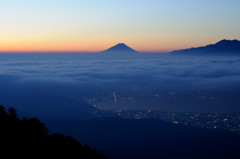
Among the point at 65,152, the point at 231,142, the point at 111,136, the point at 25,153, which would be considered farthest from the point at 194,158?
the point at 25,153

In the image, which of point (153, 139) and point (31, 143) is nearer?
point (31, 143)

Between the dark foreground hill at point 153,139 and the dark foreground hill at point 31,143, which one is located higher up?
the dark foreground hill at point 31,143

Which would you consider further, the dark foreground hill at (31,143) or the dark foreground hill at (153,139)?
the dark foreground hill at (153,139)

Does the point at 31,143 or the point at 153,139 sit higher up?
the point at 31,143

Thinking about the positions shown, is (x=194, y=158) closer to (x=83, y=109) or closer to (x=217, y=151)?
(x=217, y=151)
